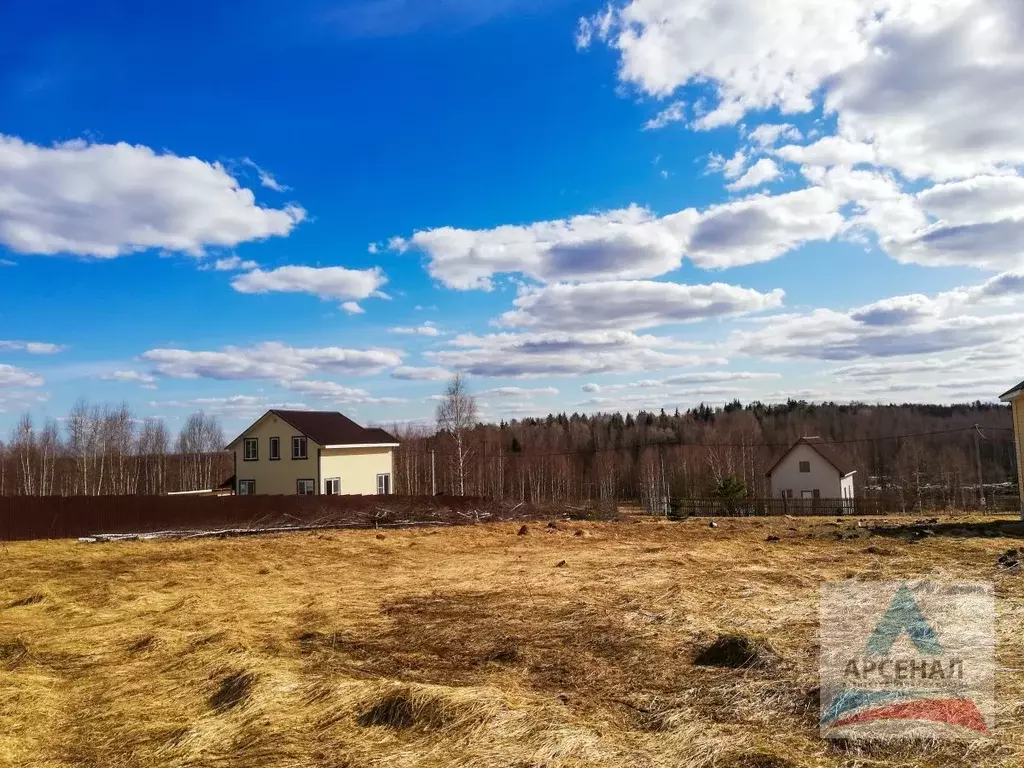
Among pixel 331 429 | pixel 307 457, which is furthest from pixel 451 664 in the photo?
pixel 331 429

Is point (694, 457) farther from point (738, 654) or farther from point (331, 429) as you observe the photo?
point (738, 654)

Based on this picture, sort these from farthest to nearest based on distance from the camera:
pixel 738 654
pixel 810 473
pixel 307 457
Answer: pixel 810 473 < pixel 307 457 < pixel 738 654

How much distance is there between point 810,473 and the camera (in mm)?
47000

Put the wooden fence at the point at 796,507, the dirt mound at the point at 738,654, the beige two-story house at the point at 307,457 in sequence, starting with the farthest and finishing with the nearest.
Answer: the wooden fence at the point at 796,507, the beige two-story house at the point at 307,457, the dirt mound at the point at 738,654

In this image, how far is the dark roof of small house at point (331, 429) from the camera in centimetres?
3419

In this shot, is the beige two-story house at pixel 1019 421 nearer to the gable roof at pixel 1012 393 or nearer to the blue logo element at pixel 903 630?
the gable roof at pixel 1012 393

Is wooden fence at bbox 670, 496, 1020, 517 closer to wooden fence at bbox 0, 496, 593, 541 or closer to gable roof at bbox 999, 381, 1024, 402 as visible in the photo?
wooden fence at bbox 0, 496, 593, 541

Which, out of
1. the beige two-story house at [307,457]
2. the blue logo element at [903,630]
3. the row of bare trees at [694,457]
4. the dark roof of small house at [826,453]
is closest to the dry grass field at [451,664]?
the blue logo element at [903,630]

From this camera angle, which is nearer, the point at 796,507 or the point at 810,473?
the point at 796,507

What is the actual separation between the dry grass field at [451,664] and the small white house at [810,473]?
1352 inches

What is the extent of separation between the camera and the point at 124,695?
236 inches

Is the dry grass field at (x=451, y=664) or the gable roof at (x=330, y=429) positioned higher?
the gable roof at (x=330, y=429)

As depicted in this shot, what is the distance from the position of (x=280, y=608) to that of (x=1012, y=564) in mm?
11157

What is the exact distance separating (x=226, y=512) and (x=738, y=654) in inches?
881
